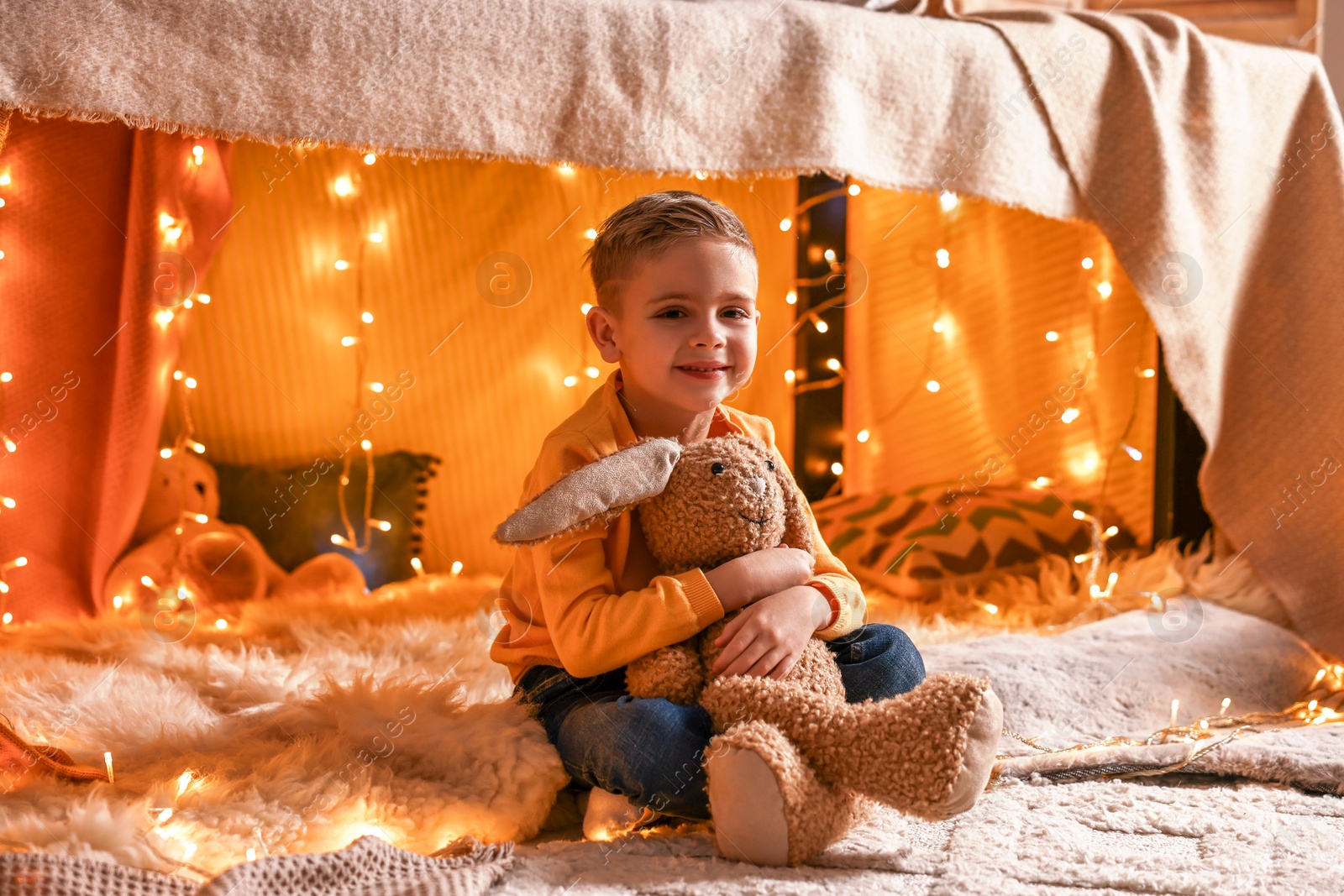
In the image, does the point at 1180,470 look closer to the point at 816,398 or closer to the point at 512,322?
the point at 816,398

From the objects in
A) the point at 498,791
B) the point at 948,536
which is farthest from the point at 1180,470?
the point at 498,791

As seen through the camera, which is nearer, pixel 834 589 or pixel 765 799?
pixel 765 799

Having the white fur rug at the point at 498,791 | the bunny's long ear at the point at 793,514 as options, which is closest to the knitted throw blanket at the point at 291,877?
the white fur rug at the point at 498,791

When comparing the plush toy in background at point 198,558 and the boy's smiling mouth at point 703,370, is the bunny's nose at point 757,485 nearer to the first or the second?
the boy's smiling mouth at point 703,370

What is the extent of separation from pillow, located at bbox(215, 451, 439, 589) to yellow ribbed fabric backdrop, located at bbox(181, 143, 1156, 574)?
1.1 inches

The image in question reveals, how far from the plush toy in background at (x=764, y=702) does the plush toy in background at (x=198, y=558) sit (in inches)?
36.6

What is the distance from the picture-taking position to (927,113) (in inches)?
55.1

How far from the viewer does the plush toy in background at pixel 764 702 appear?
811mm

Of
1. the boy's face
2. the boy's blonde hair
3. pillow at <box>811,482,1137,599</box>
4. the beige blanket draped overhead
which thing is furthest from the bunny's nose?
pillow at <box>811,482,1137,599</box>

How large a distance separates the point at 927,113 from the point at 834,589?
71 centimetres

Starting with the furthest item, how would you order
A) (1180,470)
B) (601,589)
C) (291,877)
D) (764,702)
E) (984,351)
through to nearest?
(984,351) < (1180,470) < (601,589) < (764,702) < (291,877)

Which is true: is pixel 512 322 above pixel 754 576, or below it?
above

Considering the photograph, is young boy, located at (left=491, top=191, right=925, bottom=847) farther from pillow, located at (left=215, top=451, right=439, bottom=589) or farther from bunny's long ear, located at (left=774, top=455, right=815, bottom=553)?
pillow, located at (left=215, top=451, right=439, bottom=589)

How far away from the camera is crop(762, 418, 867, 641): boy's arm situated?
3.26 ft
